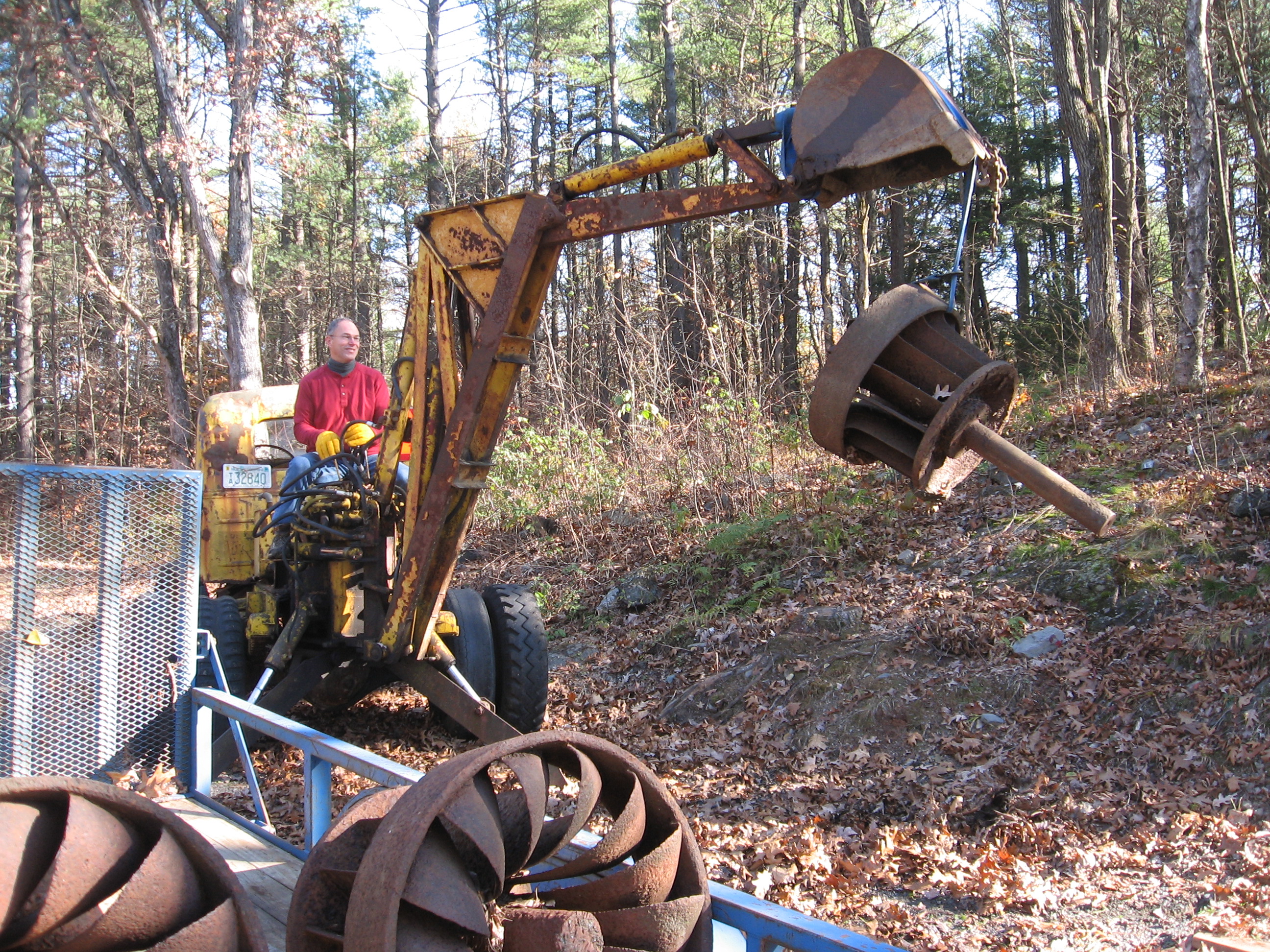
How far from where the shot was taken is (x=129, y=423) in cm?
2592

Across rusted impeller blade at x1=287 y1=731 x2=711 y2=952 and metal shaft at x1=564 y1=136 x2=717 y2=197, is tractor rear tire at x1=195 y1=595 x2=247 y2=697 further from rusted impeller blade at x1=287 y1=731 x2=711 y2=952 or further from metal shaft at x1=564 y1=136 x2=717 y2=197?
metal shaft at x1=564 y1=136 x2=717 y2=197

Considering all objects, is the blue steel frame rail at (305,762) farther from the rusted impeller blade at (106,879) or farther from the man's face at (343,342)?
the man's face at (343,342)

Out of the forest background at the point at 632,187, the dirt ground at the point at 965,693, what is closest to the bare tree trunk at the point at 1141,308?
the forest background at the point at 632,187

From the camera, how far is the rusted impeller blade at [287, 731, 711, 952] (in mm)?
2145

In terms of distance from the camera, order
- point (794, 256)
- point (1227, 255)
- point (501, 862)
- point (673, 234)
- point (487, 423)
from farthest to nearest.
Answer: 1. point (794, 256)
2. point (673, 234)
3. point (1227, 255)
4. point (487, 423)
5. point (501, 862)

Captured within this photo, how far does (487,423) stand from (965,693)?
11.2ft

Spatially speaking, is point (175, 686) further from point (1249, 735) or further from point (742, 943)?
point (1249, 735)

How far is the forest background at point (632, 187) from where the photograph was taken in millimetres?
12609

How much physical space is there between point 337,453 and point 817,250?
17431 millimetres

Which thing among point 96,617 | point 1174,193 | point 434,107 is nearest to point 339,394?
point 96,617

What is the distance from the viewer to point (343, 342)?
240 inches

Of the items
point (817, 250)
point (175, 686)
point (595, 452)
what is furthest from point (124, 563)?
point (817, 250)

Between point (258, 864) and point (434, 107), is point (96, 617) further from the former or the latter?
point (434, 107)

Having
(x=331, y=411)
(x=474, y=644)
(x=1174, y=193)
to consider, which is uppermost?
(x=1174, y=193)
